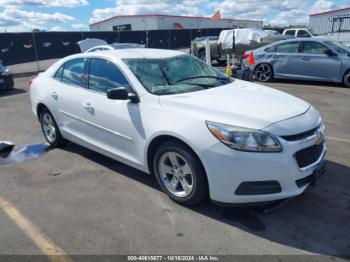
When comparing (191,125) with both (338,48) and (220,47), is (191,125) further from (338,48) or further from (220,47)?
(220,47)

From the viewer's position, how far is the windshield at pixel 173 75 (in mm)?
3930

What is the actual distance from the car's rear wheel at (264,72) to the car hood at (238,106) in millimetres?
8074

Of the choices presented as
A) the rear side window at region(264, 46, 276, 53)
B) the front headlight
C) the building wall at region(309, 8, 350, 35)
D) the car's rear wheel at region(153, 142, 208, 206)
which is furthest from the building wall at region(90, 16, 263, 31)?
the front headlight

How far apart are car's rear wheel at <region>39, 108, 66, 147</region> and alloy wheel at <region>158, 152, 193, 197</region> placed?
2.46 metres

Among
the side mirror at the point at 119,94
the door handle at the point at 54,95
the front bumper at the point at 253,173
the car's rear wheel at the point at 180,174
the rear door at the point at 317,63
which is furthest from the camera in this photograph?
the rear door at the point at 317,63

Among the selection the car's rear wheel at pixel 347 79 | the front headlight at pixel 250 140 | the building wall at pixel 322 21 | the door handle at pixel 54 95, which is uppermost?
the building wall at pixel 322 21

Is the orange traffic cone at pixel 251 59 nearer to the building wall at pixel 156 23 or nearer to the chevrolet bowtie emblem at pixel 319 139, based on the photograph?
the chevrolet bowtie emblem at pixel 319 139

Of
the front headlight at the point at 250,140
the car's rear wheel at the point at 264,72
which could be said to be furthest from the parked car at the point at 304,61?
the front headlight at the point at 250,140

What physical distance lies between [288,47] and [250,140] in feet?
30.2

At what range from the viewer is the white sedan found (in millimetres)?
3068

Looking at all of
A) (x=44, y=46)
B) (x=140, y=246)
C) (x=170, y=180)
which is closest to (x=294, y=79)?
(x=170, y=180)

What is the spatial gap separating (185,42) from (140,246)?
122 feet

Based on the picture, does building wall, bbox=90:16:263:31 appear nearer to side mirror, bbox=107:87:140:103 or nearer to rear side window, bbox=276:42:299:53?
rear side window, bbox=276:42:299:53

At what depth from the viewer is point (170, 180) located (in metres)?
3.75
